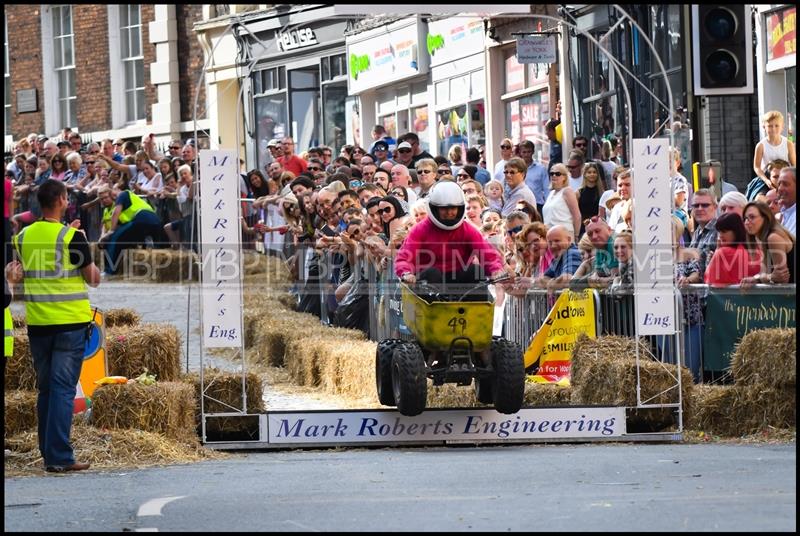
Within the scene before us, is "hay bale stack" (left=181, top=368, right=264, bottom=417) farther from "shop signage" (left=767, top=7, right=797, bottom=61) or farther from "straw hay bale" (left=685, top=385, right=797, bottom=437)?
"shop signage" (left=767, top=7, right=797, bottom=61)

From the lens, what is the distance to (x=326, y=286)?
20734 mm

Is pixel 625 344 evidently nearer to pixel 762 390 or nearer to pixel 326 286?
pixel 762 390

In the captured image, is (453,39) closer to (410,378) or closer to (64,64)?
(64,64)

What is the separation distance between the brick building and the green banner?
2914 cm

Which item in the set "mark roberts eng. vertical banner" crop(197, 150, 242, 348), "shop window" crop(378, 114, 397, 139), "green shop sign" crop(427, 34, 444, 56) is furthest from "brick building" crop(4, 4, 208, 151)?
"mark roberts eng. vertical banner" crop(197, 150, 242, 348)

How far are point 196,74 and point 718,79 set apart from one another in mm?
30210

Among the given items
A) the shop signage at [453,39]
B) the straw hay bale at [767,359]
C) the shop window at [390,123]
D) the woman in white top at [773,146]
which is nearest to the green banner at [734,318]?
the straw hay bale at [767,359]

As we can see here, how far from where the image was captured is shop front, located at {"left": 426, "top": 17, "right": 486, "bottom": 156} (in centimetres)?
3334

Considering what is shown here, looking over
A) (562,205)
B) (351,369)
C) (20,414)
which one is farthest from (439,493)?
(562,205)

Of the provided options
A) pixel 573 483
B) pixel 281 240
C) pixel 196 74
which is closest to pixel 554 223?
pixel 281 240

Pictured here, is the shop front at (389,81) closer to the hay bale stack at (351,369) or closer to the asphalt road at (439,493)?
the hay bale stack at (351,369)

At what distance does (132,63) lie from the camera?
47.7 metres

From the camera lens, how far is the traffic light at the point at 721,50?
51.7 ft

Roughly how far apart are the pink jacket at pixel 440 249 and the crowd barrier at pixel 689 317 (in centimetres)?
160
